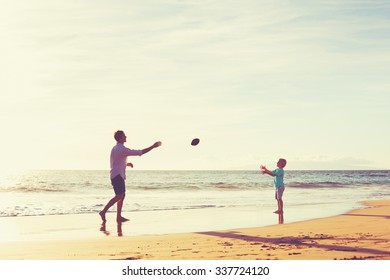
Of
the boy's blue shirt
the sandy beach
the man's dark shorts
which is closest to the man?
the man's dark shorts

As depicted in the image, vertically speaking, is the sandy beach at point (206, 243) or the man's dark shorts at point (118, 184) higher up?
the man's dark shorts at point (118, 184)

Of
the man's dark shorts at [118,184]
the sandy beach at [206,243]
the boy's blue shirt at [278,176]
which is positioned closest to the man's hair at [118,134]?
the man's dark shorts at [118,184]

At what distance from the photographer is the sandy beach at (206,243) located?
7332 mm

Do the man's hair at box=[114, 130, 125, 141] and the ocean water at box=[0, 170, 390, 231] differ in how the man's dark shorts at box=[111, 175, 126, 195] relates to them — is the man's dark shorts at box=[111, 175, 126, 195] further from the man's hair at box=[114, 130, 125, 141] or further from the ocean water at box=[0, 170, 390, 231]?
the ocean water at box=[0, 170, 390, 231]

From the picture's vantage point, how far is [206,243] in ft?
27.9

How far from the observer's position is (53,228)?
1140cm

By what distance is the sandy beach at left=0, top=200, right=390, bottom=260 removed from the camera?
733 cm

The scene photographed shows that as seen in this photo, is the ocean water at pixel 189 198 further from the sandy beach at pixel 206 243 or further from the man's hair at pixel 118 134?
the man's hair at pixel 118 134

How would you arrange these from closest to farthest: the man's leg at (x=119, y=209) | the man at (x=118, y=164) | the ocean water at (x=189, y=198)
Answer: the man at (x=118, y=164), the man's leg at (x=119, y=209), the ocean water at (x=189, y=198)

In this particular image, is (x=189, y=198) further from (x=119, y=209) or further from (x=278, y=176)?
(x=119, y=209)

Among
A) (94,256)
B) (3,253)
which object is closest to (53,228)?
(3,253)

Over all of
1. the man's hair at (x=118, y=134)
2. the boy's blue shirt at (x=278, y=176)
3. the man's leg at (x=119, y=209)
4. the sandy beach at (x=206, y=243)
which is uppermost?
the man's hair at (x=118, y=134)

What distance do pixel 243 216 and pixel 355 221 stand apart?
3.13 metres
